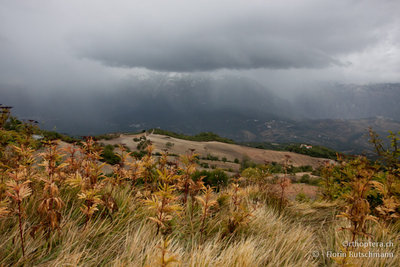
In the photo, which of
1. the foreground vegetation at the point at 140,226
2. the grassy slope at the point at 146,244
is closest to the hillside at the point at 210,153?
the foreground vegetation at the point at 140,226

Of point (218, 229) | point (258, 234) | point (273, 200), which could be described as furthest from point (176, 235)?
point (273, 200)

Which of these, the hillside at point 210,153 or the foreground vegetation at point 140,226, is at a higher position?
the foreground vegetation at point 140,226

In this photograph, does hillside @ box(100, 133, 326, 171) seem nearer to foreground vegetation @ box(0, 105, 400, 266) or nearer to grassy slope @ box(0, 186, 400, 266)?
foreground vegetation @ box(0, 105, 400, 266)

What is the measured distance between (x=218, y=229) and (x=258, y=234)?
2.39ft

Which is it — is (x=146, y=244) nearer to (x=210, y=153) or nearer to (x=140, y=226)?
(x=140, y=226)

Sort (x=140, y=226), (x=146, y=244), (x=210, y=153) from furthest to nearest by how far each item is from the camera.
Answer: (x=210, y=153) < (x=140, y=226) < (x=146, y=244)

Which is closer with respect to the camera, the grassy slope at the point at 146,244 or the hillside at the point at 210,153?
the grassy slope at the point at 146,244

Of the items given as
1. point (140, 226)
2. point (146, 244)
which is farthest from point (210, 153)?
point (146, 244)

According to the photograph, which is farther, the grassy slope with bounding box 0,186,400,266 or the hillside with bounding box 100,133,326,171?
the hillside with bounding box 100,133,326,171

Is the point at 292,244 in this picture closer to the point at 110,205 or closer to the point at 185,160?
the point at 185,160

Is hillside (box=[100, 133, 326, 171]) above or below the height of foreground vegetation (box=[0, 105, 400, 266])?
below

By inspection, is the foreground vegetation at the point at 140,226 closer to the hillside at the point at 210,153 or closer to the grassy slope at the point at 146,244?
the grassy slope at the point at 146,244

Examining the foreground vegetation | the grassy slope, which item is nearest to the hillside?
the foreground vegetation

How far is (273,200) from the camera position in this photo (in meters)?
6.01
